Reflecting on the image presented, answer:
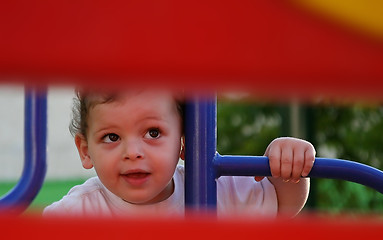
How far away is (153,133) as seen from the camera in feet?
3.40

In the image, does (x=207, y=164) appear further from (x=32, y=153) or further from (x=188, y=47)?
(x=188, y=47)

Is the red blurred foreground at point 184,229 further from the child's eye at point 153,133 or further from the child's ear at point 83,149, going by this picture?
the child's ear at point 83,149

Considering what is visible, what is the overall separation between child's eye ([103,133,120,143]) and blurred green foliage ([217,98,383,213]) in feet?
6.63

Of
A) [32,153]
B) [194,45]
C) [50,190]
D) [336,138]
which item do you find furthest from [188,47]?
[50,190]

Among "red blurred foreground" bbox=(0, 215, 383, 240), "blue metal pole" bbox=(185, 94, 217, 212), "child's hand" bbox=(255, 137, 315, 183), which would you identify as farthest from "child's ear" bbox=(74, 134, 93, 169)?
"red blurred foreground" bbox=(0, 215, 383, 240)

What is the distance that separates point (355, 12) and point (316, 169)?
785 mm

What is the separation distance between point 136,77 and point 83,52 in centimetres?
2

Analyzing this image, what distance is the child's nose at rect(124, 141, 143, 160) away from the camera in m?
0.99

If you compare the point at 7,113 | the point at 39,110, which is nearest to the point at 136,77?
the point at 39,110

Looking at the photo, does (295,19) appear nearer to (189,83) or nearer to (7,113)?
(189,83)

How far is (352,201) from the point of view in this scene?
3.23m

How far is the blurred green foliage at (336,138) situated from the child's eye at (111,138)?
2.02 meters

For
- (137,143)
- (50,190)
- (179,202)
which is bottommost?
(50,190)

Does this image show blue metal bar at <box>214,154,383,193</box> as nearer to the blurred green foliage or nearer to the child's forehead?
the child's forehead
